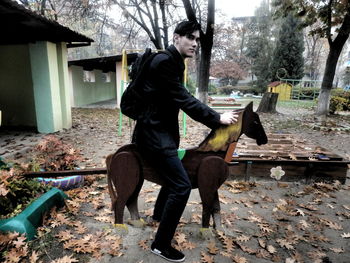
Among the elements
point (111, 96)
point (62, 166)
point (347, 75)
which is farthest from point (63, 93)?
point (347, 75)

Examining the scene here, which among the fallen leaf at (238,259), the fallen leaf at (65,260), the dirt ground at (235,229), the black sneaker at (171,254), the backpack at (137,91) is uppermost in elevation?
the backpack at (137,91)

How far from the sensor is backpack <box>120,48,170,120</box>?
2.17 metres

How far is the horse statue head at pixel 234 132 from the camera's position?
2.41 metres

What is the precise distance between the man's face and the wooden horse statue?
79cm

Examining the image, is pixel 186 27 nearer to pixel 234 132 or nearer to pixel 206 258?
pixel 234 132

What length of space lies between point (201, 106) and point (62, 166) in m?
2.58

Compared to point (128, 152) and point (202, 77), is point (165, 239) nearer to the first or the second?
point (128, 152)

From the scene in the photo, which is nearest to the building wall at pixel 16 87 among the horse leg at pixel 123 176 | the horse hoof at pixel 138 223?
the horse hoof at pixel 138 223

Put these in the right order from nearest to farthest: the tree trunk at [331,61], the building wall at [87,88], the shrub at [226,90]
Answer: the tree trunk at [331,61], the building wall at [87,88], the shrub at [226,90]

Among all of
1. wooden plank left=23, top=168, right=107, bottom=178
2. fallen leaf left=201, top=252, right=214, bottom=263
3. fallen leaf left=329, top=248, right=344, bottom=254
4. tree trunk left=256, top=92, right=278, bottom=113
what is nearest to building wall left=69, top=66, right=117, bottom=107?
tree trunk left=256, top=92, right=278, bottom=113

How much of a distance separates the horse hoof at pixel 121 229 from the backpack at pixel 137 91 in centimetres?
125

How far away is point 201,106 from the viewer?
2154 millimetres

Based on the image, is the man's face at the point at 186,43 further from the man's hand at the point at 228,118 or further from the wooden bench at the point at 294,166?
the wooden bench at the point at 294,166

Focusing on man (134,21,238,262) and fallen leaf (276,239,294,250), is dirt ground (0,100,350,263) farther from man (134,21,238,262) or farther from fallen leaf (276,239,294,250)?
man (134,21,238,262)
